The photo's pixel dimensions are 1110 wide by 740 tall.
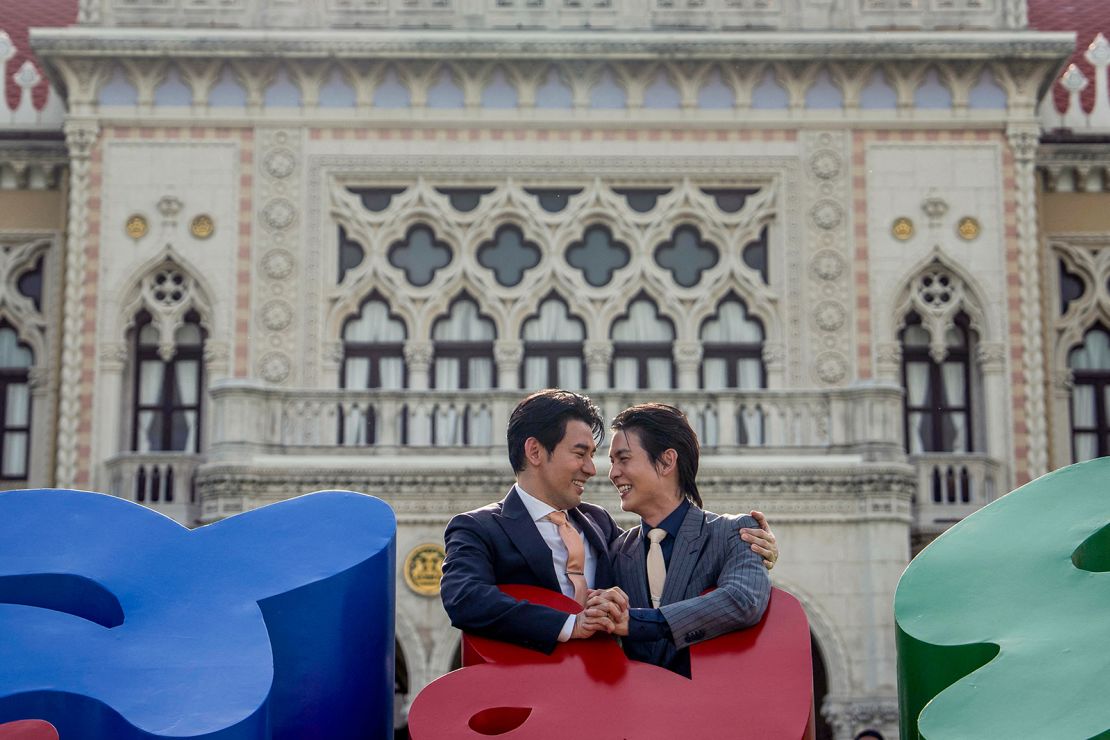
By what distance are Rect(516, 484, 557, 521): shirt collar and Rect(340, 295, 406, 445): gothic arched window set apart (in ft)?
48.4

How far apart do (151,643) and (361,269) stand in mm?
15204

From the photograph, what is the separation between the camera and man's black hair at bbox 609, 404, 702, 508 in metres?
6.90

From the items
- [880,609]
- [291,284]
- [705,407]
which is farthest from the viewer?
[291,284]

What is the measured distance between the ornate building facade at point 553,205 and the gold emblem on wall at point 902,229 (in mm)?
31

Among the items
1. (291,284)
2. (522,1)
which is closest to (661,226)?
(522,1)

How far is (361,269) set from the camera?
21.6 m

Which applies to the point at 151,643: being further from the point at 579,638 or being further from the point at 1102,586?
the point at 1102,586

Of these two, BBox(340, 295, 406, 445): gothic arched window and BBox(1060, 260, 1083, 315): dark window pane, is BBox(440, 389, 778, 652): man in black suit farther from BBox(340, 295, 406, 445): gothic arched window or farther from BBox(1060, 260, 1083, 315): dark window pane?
BBox(1060, 260, 1083, 315): dark window pane

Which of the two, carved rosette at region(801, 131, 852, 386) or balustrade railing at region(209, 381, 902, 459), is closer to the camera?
balustrade railing at region(209, 381, 902, 459)

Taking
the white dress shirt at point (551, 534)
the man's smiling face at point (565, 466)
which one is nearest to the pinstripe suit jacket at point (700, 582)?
the white dress shirt at point (551, 534)

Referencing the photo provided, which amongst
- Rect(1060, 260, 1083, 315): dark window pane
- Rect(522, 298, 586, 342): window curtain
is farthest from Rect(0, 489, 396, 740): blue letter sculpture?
Rect(1060, 260, 1083, 315): dark window pane

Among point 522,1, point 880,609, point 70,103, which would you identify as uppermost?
point 522,1

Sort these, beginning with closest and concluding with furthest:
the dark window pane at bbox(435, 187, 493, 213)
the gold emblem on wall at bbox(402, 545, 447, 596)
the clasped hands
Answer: the clasped hands < the gold emblem on wall at bbox(402, 545, 447, 596) < the dark window pane at bbox(435, 187, 493, 213)

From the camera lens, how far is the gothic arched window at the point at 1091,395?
23016mm
